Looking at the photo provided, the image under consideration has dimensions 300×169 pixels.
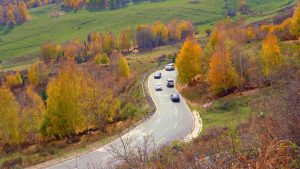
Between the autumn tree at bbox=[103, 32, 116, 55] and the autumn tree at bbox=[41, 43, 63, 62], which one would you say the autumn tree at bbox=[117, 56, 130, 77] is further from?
the autumn tree at bbox=[41, 43, 63, 62]

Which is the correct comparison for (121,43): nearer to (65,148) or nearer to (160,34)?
(160,34)

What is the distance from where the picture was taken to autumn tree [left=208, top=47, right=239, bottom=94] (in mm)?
52688

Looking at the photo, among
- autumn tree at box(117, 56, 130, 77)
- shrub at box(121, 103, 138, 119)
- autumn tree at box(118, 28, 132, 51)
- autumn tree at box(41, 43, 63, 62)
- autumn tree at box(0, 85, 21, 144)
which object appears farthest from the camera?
autumn tree at box(41, 43, 63, 62)

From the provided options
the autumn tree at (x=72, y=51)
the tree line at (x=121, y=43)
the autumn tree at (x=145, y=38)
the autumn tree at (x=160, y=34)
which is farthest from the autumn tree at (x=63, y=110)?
the autumn tree at (x=160, y=34)

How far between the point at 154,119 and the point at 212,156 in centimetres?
3567

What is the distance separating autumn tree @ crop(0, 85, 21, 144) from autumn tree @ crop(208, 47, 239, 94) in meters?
26.3

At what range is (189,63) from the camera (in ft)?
209

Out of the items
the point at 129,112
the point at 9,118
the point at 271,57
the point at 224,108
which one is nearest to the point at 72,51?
the point at 129,112

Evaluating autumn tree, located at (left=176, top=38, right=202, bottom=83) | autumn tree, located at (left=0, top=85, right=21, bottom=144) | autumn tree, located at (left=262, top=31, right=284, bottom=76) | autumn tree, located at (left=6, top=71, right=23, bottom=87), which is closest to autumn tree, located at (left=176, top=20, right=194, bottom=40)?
autumn tree, located at (left=6, top=71, right=23, bottom=87)

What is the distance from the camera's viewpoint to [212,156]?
37.2 feet

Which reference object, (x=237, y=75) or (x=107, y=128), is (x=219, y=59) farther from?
(x=107, y=128)

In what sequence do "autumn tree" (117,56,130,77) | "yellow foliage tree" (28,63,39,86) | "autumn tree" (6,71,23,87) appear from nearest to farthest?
"autumn tree" (117,56,130,77) → "yellow foliage tree" (28,63,39,86) → "autumn tree" (6,71,23,87)

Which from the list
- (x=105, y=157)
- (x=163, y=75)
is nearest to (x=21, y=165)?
(x=105, y=157)

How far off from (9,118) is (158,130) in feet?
58.8
